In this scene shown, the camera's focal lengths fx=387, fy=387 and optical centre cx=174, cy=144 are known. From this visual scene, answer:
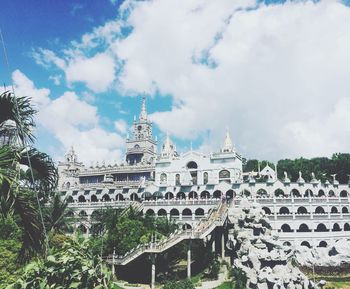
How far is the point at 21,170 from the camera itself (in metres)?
7.86

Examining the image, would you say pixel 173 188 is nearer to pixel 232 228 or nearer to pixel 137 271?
pixel 232 228

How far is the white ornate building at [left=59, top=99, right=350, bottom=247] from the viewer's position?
55.0 metres

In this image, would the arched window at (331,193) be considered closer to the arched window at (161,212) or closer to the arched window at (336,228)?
the arched window at (336,228)

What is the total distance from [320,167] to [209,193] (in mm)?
32879

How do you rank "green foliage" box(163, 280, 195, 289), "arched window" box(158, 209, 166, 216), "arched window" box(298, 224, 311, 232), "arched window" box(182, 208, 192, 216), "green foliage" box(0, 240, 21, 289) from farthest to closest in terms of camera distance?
"arched window" box(158, 209, 166, 216) → "arched window" box(182, 208, 192, 216) → "arched window" box(298, 224, 311, 232) → "green foliage" box(163, 280, 195, 289) → "green foliage" box(0, 240, 21, 289)

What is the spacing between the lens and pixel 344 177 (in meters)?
79.6

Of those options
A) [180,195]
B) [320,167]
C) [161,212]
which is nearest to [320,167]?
[320,167]

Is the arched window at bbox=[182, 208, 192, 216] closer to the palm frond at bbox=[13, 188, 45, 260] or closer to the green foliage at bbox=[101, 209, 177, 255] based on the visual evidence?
the green foliage at bbox=[101, 209, 177, 255]

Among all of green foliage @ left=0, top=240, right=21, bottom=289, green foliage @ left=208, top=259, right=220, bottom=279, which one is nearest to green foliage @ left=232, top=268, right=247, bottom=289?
green foliage @ left=208, top=259, right=220, bottom=279

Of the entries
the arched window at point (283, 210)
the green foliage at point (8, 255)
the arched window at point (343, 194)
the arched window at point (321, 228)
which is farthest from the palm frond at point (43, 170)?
the arched window at point (343, 194)

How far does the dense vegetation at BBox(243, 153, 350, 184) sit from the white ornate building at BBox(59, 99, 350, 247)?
12.6 meters

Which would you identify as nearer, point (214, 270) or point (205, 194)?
point (214, 270)

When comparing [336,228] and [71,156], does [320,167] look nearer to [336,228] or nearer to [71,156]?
[336,228]

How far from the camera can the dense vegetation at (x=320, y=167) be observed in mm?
79438
